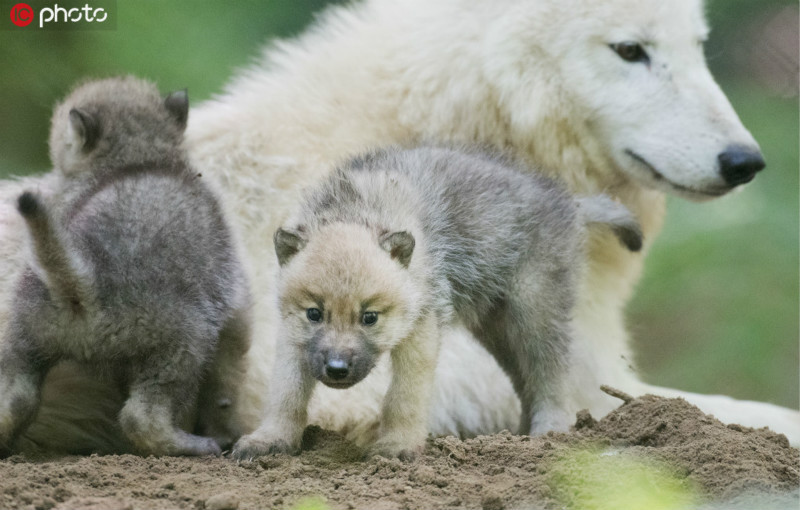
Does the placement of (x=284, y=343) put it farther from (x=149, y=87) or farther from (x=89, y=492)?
(x=149, y=87)

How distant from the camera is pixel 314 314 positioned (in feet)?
11.1

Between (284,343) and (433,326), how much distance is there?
Answer: 502 mm

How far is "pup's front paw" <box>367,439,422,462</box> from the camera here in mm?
3449

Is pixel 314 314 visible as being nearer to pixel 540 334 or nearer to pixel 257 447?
pixel 257 447

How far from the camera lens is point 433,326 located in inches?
141

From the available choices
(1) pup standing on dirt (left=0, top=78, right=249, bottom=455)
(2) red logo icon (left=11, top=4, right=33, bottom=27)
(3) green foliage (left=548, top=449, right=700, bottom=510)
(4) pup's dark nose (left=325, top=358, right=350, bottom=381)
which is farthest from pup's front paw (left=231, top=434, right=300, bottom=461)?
(2) red logo icon (left=11, top=4, right=33, bottom=27)

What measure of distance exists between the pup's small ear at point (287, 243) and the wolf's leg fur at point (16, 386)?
86 cm

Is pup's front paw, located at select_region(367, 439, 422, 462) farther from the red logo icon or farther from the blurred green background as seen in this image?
the red logo icon

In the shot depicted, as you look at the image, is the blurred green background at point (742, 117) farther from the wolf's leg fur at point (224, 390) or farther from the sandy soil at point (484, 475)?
the sandy soil at point (484, 475)

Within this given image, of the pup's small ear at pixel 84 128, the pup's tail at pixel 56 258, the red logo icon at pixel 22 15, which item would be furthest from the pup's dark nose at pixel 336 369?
the red logo icon at pixel 22 15

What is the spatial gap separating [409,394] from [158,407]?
83 cm

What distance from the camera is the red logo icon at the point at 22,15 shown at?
6.77 metres

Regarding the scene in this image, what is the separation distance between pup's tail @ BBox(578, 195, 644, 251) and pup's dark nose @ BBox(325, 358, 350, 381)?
1520mm

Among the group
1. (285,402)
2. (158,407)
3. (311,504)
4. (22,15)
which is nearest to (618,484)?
(311,504)
